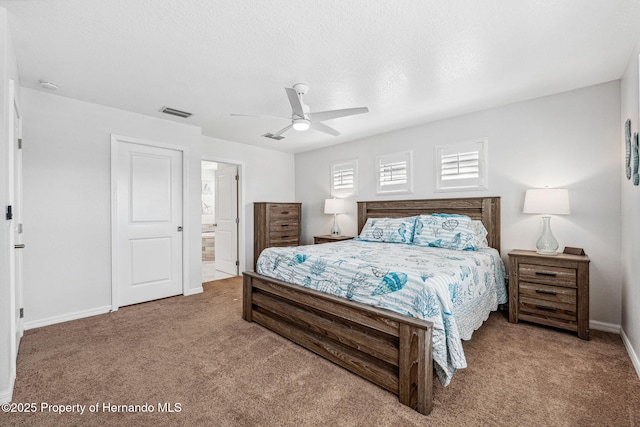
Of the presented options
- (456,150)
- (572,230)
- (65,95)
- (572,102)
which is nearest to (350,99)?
(456,150)

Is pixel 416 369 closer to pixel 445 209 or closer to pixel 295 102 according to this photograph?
pixel 295 102

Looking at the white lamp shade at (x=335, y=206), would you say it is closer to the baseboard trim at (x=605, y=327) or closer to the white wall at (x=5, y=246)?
the baseboard trim at (x=605, y=327)

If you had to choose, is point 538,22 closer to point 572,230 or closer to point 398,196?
point 572,230

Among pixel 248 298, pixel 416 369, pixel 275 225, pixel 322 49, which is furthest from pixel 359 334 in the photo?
pixel 275 225

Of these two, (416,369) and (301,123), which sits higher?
(301,123)

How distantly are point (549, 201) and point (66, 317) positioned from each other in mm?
5221

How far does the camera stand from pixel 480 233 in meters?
3.57

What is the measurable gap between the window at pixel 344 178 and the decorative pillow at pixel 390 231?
1151 millimetres

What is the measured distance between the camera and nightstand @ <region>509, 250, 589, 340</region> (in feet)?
8.90

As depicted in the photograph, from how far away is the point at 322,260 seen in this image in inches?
102

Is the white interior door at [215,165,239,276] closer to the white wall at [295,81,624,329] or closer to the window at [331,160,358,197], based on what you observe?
the window at [331,160,358,197]

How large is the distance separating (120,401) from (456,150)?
13.9 ft

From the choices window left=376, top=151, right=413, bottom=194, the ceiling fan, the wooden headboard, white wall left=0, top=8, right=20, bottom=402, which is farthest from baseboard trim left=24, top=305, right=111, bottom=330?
window left=376, top=151, right=413, bottom=194

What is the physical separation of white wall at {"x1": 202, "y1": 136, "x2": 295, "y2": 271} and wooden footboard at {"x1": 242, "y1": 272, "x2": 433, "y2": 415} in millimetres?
2565
